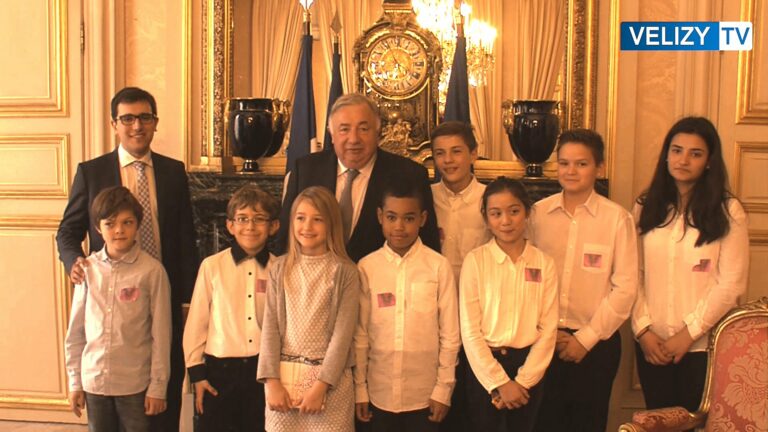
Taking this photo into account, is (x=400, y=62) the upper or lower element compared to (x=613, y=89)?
upper

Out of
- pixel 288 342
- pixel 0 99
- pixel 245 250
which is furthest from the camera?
pixel 0 99

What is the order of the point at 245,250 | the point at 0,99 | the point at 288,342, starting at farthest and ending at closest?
1. the point at 0,99
2. the point at 245,250
3. the point at 288,342

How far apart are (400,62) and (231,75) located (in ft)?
2.72

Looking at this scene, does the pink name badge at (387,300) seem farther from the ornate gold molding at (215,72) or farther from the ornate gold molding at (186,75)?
the ornate gold molding at (186,75)

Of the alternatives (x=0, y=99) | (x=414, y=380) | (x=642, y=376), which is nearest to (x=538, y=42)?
(x=642, y=376)

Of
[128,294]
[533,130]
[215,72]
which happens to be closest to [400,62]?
[533,130]

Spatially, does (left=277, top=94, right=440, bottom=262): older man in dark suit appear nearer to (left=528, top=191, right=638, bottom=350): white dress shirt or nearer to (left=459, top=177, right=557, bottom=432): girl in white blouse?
(left=459, top=177, right=557, bottom=432): girl in white blouse

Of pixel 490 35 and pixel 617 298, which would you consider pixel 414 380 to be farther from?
pixel 490 35

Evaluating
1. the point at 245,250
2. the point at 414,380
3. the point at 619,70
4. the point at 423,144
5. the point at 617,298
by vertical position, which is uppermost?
the point at 619,70

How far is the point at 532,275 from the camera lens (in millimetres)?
2293

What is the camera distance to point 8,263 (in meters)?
3.50

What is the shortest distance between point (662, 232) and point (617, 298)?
0.98 ft

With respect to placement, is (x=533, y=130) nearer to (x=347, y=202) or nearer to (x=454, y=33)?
(x=454, y=33)

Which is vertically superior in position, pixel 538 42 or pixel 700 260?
pixel 538 42
